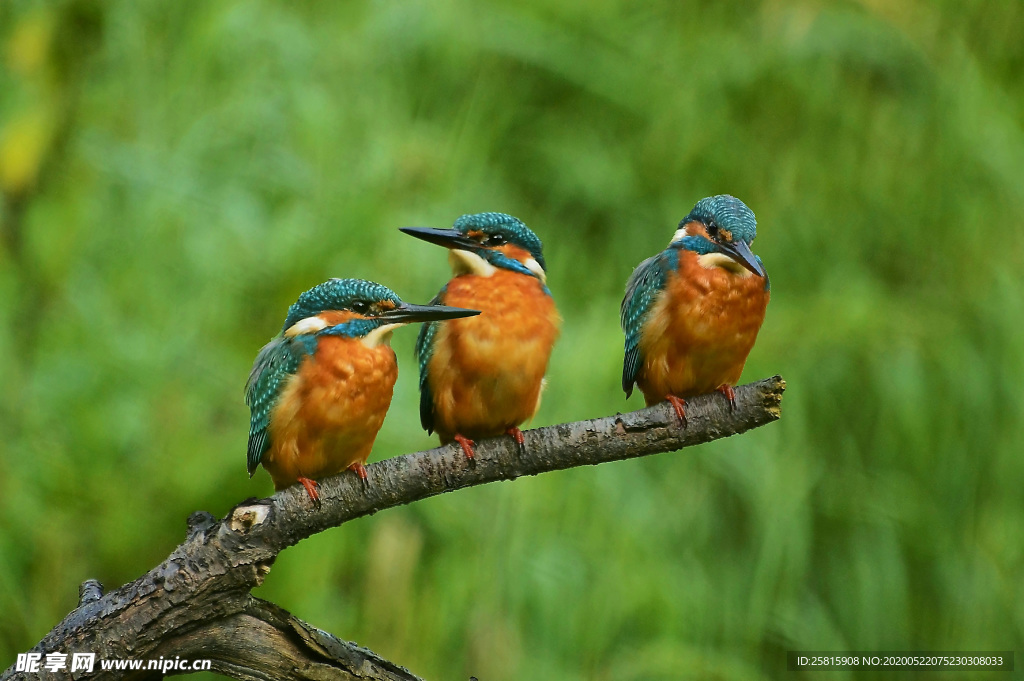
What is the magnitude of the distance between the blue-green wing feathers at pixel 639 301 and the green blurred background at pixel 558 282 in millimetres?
1618

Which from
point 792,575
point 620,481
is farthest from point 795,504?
point 620,481

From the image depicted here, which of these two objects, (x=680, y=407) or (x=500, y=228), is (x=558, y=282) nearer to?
(x=500, y=228)

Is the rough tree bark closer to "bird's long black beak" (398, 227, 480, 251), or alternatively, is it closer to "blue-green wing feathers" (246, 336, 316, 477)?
"blue-green wing feathers" (246, 336, 316, 477)

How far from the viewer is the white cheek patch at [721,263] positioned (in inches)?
83.7

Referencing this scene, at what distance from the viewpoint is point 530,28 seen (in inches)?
215

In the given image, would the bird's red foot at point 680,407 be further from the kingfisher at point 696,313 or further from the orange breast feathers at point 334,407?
the orange breast feathers at point 334,407

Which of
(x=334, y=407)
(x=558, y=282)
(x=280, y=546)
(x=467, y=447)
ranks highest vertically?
(x=558, y=282)

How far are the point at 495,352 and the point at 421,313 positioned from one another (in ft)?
1.00

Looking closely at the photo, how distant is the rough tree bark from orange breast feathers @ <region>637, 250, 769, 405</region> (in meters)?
0.34

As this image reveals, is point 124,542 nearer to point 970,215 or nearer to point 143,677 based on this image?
point 143,677

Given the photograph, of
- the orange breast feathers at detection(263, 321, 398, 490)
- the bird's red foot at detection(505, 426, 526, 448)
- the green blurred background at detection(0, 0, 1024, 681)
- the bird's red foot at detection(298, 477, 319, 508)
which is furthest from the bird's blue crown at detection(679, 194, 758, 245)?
the green blurred background at detection(0, 0, 1024, 681)

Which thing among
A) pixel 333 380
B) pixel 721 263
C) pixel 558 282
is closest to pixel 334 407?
pixel 333 380

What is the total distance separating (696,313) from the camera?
2213 millimetres

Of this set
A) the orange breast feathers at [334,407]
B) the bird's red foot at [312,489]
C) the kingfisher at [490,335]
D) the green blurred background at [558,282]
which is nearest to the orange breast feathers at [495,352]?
the kingfisher at [490,335]
